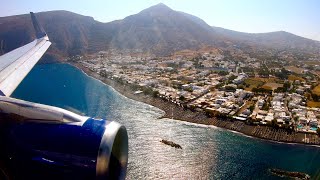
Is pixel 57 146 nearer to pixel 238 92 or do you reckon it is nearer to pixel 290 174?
pixel 290 174

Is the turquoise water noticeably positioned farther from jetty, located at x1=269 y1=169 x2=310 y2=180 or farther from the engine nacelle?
the engine nacelle

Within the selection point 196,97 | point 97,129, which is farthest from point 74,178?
point 196,97

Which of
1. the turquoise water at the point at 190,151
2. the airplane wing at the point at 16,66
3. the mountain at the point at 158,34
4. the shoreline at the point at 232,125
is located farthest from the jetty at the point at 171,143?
the mountain at the point at 158,34

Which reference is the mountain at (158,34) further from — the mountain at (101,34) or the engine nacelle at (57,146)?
the engine nacelle at (57,146)

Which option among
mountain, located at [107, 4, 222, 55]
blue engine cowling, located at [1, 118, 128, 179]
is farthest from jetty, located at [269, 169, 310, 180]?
mountain, located at [107, 4, 222, 55]

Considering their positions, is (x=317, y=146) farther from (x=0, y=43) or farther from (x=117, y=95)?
(x=0, y=43)
